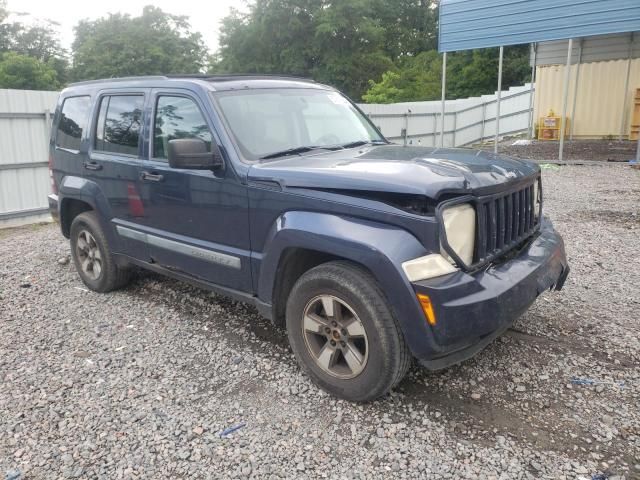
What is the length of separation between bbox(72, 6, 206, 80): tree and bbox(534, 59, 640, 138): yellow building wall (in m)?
33.3

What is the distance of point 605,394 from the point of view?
3.21 m

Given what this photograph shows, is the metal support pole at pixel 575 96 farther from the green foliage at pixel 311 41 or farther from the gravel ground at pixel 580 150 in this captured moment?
the green foliage at pixel 311 41

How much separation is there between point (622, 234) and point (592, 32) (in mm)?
7402

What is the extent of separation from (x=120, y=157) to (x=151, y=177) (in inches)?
21.4

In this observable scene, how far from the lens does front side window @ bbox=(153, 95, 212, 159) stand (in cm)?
387

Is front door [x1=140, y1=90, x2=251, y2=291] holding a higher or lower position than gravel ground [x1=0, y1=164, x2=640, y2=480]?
higher


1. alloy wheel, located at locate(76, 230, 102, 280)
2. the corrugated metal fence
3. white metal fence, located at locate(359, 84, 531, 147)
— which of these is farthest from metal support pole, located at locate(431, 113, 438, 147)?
alloy wheel, located at locate(76, 230, 102, 280)

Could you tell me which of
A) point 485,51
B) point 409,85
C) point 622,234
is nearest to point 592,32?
point 622,234

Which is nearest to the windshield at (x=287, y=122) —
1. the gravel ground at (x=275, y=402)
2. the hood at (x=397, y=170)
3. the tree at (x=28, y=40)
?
the hood at (x=397, y=170)

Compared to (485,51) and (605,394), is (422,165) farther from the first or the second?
(485,51)

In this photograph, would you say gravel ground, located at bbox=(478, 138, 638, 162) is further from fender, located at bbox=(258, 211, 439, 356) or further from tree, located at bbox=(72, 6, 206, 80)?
tree, located at bbox=(72, 6, 206, 80)

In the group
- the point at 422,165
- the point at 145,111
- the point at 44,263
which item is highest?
the point at 145,111

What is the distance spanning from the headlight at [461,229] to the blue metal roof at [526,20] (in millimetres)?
11271

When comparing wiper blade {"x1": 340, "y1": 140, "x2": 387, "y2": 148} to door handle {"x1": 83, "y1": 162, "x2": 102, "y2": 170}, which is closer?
wiper blade {"x1": 340, "y1": 140, "x2": 387, "y2": 148}
